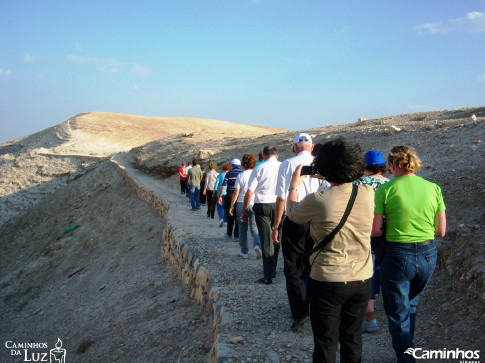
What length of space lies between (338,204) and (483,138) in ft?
34.5

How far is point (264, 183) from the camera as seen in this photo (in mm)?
5512

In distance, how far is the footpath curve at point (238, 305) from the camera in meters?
3.84

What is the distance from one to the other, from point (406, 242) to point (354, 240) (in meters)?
0.74

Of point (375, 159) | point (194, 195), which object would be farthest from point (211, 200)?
point (375, 159)

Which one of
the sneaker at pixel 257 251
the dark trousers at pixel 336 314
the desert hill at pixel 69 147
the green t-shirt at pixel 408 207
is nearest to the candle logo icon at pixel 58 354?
the sneaker at pixel 257 251

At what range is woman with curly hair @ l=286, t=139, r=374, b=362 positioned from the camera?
2.69 meters

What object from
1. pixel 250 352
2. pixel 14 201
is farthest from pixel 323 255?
pixel 14 201

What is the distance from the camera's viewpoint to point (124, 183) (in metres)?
24.4

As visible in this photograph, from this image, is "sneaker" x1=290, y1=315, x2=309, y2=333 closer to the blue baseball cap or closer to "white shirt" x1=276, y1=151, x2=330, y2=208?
"white shirt" x1=276, y1=151, x2=330, y2=208

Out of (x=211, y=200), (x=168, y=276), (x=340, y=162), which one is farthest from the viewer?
(x=211, y=200)

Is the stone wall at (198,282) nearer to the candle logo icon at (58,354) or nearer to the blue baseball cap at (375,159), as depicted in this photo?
the blue baseball cap at (375,159)

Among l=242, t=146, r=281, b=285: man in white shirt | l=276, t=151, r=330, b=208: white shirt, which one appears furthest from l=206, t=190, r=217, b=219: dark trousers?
l=276, t=151, r=330, b=208: white shirt

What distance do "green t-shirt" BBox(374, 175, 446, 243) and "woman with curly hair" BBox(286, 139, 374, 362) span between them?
1.91 ft

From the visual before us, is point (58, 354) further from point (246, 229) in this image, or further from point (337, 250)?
point (337, 250)
